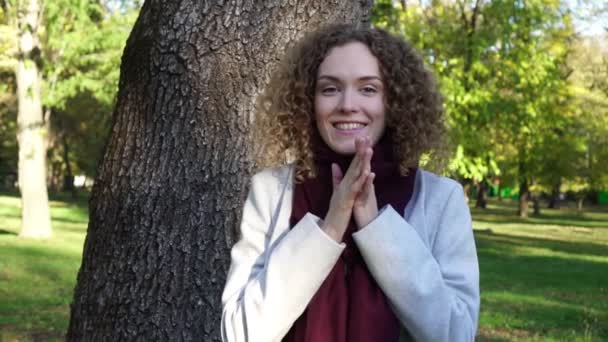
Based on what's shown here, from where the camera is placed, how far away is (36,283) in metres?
13.4

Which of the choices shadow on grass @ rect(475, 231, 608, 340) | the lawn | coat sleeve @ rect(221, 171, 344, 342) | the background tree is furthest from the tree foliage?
coat sleeve @ rect(221, 171, 344, 342)

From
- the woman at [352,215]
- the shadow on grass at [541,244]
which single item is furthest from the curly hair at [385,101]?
the shadow on grass at [541,244]

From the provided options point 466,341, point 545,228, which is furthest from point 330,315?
point 545,228

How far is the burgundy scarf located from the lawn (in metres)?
7.00

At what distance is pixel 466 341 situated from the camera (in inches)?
89.5

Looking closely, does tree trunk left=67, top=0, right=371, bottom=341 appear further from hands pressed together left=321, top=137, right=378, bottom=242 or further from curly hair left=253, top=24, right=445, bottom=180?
hands pressed together left=321, top=137, right=378, bottom=242

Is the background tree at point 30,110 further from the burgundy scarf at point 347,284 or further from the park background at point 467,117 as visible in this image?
the burgundy scarf at point 347,284

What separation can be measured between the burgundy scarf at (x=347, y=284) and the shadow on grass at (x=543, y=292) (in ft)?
25.4

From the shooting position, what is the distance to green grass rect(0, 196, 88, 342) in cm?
948

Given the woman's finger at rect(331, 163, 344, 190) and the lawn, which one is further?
the lawn

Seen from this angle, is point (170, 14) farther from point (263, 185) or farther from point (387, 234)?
point (387, 234)

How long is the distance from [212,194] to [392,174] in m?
1.94

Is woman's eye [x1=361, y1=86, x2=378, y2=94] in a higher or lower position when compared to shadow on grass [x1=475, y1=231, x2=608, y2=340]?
higher

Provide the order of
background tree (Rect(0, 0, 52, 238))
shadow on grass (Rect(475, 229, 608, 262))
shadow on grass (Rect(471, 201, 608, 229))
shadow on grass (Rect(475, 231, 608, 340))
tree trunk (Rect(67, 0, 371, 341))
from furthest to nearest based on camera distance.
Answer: shadow on grass (Rect(471, 201, 608, 229)) → shadow on grass (Rect(475, 229, 608, 262)) → background tree (Rect(0, 0, 52, 238)) → shadow on grass (Rect(475, 231, 608, 340)) → tree trunk (Rect(67, 0, 371, 341))
